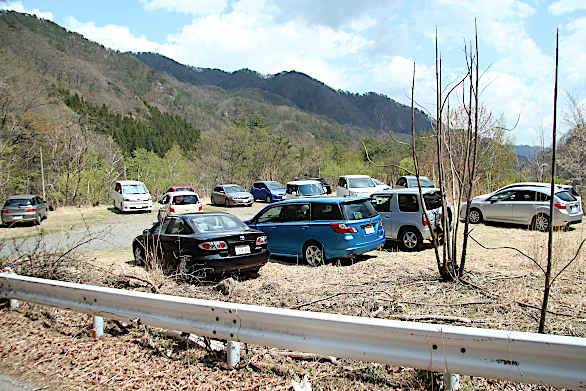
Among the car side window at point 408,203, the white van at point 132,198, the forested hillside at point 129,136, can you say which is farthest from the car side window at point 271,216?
the white van at point 132,198

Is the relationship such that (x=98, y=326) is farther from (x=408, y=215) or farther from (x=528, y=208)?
(x=528, y=208)

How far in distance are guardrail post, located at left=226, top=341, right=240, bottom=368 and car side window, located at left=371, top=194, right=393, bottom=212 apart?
9.03 metres

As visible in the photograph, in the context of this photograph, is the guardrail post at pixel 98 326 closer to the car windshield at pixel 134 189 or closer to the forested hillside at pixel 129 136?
the forested hillside at pixel 129 136

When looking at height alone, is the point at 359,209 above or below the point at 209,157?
below

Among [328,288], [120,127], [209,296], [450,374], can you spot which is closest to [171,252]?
[209,296]

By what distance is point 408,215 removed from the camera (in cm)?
1184

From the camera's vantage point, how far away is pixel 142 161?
74.2 meters

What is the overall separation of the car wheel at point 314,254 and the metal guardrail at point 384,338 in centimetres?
585

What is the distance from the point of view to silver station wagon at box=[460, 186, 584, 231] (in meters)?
13.9

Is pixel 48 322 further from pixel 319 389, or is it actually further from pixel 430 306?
pixel 430 306

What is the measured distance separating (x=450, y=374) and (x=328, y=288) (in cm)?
359

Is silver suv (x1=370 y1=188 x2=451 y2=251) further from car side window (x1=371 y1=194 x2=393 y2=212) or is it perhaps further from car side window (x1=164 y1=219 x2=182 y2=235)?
car side window (x1=164 y1=219 x2=182 y2=235)

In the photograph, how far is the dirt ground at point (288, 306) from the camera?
3672 mm

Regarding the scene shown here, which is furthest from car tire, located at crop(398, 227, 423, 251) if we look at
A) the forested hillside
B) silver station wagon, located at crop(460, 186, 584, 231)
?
silver station wagon, located at crop(460, 186, 584, 231)
